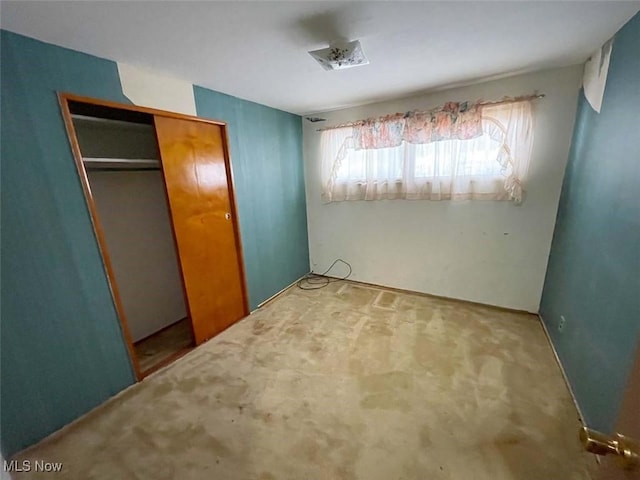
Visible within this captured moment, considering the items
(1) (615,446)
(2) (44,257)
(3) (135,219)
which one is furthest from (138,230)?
(1) (615,446)

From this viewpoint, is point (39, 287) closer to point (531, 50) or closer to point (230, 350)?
point (230, 350)

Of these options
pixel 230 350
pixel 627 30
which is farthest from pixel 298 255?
pixel 627 30

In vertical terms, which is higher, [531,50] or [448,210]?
[531,50]

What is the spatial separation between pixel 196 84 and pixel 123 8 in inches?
42.0

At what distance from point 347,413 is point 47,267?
6.33ft

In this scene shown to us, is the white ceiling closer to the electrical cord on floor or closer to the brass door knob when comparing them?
the brass door knob

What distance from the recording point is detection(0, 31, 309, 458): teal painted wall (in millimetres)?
1310

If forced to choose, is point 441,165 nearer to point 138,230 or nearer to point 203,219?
point 203,219

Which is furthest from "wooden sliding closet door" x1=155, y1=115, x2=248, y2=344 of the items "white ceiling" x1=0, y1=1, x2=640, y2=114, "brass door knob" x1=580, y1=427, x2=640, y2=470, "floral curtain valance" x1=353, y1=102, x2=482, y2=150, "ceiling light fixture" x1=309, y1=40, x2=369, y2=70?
"brass door knob" x1=580, y1=427, x2=640, y2=470

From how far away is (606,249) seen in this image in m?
1.38

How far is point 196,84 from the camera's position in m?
2.12

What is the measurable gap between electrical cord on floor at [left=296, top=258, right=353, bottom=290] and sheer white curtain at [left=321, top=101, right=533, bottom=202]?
38.3 inches

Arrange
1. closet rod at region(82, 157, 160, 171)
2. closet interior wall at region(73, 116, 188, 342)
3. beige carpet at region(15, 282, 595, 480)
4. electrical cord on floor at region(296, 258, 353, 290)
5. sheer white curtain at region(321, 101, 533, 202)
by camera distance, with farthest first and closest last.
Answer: electrical cord on floor at region(296, 258, 353, 290) < sheer white curtain at region(321, 101, 533, 202) < closet interior wall at region(73, 116, 188, 342) < closet rod at region(82, 157, 160, 171) < beige carpet at region(15, 282, 595, 480)

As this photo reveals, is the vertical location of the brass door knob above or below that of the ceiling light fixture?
below
